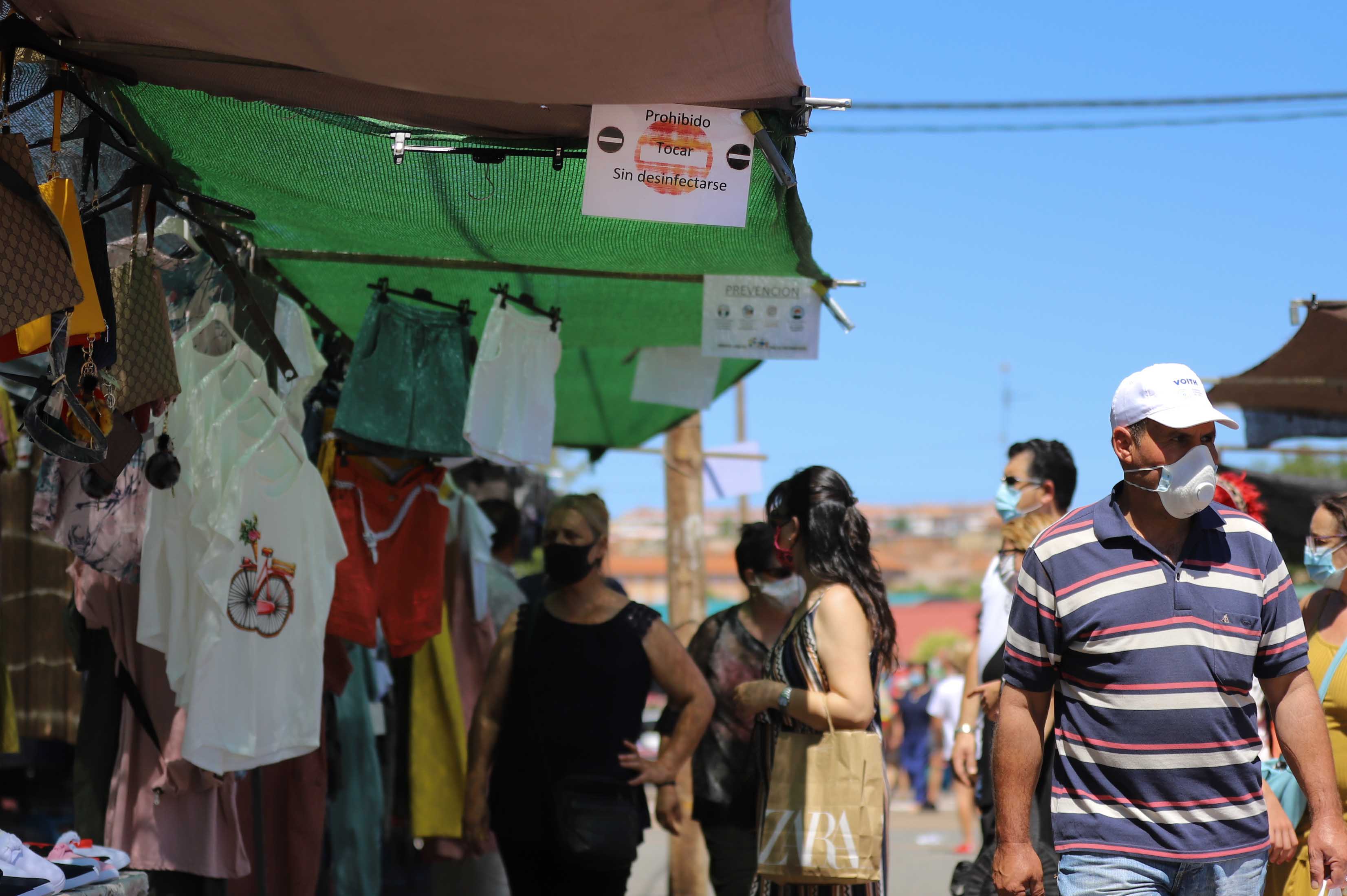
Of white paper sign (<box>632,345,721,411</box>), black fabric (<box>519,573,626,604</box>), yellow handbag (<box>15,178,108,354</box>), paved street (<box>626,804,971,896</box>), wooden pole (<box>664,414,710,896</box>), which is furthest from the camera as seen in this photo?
paved street (<box>626,804,971,896</box>)

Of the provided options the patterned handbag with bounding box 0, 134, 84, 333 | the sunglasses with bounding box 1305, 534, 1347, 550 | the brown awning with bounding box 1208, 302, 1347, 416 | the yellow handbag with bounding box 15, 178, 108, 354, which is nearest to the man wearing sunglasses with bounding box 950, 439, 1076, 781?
the sunglasses with bounding box 1305, 534, 1347, 550

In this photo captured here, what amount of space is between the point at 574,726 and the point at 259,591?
130 centimetres

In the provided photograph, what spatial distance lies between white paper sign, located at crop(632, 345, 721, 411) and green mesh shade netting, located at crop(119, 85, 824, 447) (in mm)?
153

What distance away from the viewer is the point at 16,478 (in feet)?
20.0

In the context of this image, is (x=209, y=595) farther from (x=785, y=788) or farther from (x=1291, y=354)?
(x=1291, y=354)

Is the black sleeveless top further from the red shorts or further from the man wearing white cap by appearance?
the man wearing white cap

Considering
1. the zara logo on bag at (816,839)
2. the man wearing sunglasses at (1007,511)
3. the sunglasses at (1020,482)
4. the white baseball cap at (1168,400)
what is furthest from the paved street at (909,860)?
the white baseball cap at (1168,400)

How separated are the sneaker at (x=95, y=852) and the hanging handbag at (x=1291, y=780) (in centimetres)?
359

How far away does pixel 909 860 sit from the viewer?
38.5 ft

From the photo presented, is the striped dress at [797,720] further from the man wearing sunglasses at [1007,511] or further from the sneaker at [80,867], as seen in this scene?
the sneaker at [80,867]

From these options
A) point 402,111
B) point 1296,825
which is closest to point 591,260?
point 402,111

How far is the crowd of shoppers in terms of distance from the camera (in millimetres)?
3270

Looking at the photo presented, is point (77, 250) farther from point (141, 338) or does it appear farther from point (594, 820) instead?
point (594, 820)

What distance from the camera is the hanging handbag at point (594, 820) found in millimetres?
4738
